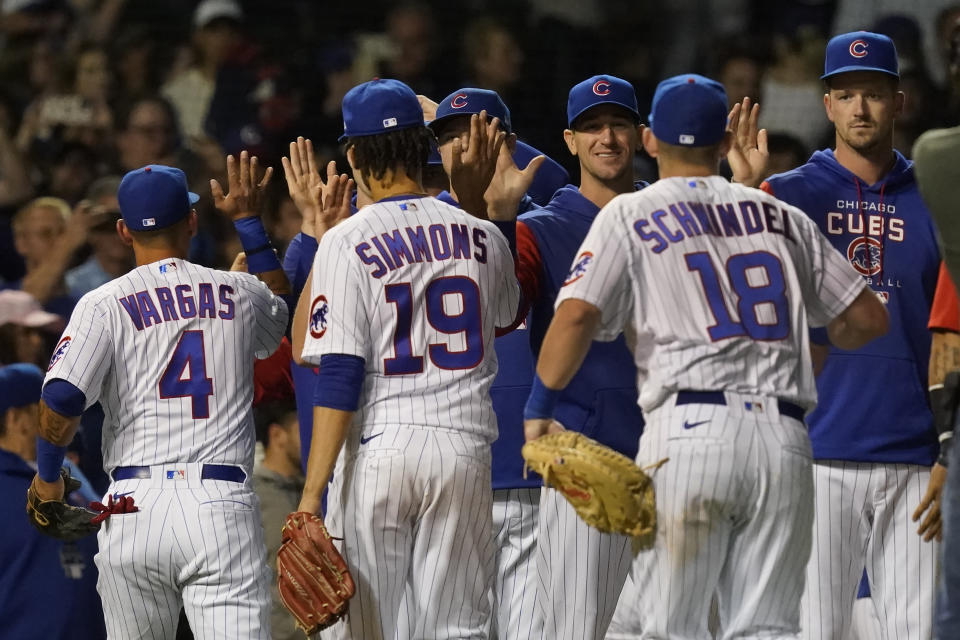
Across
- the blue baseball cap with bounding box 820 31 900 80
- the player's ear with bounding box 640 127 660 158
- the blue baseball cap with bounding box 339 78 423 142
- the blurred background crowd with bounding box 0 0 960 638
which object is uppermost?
the blurred background crowd with bounding box 0 0 960 638

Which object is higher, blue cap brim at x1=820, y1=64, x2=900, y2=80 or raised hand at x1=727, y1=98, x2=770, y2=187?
blue cap brim at x1=820, y1=64, x2=900, y2=80

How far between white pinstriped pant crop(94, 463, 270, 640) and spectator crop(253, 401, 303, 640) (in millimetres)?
2036

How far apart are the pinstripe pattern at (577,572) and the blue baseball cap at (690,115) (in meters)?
1.28

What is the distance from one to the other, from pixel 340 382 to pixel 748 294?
115cm

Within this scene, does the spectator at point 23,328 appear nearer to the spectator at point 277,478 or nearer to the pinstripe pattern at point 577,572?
the spectator at point 277,478

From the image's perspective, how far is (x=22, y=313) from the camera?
25.7 ft

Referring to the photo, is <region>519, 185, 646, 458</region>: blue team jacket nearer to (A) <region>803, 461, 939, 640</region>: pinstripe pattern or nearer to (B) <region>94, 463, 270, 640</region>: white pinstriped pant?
(A) <region>803, 461, 939, 640</region>: pinstripe pattern

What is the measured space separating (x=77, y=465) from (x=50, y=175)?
3638 mm

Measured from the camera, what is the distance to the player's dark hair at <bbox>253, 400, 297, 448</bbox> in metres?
7.27

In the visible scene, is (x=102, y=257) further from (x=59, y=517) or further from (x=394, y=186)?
(x=394, y=186)

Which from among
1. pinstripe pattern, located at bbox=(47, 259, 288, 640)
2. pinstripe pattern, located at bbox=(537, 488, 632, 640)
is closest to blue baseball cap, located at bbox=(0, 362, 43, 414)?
pinstripe pattern, located at bbox=(47, 259, 288, 640)

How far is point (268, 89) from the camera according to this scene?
36.8 ft

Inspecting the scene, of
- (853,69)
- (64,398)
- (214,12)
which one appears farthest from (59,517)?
(214,12)

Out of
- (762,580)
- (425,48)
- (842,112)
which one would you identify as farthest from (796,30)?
(762,580)
